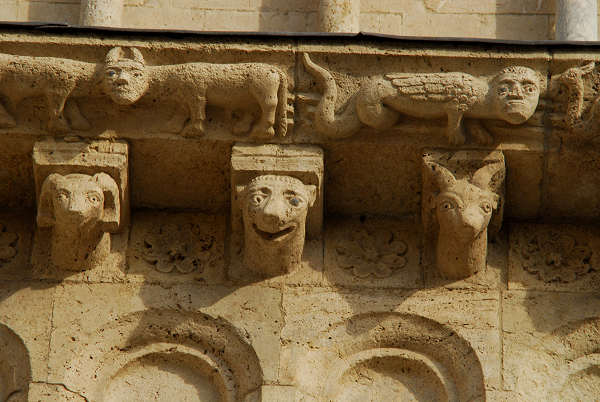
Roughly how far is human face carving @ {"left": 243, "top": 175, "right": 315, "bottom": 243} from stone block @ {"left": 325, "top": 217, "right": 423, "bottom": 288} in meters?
0.35

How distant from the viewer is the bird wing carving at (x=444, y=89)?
20.3 feet

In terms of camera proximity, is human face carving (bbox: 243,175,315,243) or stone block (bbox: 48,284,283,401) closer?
human face carving (bbox: 243,175,315,243)

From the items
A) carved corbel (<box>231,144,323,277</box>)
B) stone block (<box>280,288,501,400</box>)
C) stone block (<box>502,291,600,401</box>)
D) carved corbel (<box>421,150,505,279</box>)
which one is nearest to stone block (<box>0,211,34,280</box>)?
carved corbel (<box>231,144,323,277</box>)

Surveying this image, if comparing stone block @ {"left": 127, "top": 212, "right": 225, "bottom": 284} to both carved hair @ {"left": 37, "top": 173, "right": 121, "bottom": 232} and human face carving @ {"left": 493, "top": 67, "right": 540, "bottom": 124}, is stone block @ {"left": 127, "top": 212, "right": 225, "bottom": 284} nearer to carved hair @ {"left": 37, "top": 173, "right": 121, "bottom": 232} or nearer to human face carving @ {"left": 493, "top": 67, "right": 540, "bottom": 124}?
carved hair @ {"left": 37, "top": 173, "right": 121, "bottom": 232}

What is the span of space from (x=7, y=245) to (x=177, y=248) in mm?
816

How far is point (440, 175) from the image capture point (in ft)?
20.6

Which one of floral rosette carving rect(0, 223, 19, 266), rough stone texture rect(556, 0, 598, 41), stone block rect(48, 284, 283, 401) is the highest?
rough stone texture rect(556, 0, 598, 41)

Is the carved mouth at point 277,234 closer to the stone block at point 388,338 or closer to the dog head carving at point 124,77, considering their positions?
the stone block at point 388,338

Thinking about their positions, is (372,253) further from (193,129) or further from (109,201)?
(109,201)

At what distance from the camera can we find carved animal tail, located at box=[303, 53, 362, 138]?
6273mm

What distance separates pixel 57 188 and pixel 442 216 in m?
1.75

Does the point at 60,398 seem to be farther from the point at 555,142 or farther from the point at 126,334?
the point at 555,142

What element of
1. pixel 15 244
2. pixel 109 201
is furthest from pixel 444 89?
pixel 15 244

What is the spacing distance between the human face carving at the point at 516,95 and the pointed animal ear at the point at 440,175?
36cm
